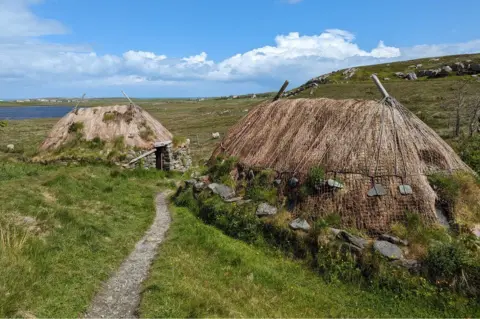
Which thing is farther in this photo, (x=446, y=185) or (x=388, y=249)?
(x=446, y=185)

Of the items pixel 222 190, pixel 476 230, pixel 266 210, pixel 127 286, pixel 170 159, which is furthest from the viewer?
pixel 170 159

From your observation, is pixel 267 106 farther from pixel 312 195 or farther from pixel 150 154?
pixel 150 154

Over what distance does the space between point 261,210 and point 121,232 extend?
515 centimetres

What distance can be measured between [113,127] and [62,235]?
663 inches

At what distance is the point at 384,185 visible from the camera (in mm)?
11789

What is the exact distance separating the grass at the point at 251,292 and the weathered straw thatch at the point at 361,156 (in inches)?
92.0

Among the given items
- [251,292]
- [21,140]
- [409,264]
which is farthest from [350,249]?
[21,140]

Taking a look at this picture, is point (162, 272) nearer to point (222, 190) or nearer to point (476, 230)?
point (222, 190)

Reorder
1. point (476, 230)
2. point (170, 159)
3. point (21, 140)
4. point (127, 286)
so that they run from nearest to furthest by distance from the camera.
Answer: point (127, 286) < point (476, 230) < point (170, 159) < point (21, 140)

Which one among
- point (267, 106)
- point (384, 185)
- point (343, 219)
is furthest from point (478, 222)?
point (267, 106)

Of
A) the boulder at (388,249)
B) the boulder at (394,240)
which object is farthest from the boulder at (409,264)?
the boulder at (394,240)

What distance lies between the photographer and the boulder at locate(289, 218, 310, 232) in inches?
456

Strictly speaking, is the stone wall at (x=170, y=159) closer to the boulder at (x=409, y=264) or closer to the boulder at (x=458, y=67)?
the boulder at (x=409, y=264)

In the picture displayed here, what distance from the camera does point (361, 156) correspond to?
1254 cm
